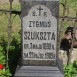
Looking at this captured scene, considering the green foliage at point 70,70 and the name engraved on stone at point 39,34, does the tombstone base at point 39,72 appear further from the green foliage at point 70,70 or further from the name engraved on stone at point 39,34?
the green foliage at point 70,70

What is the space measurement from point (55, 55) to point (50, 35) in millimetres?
320

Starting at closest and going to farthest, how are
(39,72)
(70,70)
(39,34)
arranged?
(39,34), (39,72), (70,70)

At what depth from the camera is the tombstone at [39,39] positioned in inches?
193

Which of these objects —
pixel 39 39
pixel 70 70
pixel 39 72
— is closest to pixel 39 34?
pixel 39 39

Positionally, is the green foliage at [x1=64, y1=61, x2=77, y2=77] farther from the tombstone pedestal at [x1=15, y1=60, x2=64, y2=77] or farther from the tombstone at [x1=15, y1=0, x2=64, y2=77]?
the tombstone pedestal at [x1=15, y1=60, x2=64, y2=77]

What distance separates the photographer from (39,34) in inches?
198

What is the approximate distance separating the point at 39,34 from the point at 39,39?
79mm

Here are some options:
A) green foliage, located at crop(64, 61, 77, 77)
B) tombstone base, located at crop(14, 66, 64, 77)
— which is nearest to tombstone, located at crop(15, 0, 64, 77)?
tombstone base, located at crop(14, 66, 64, 77)

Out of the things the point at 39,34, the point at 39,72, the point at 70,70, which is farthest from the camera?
the point at 70,70

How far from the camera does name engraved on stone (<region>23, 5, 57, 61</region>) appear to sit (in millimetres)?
4922

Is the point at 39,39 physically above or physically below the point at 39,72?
above

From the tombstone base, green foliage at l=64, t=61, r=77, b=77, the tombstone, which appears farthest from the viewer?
green foliage at l=64, t=61, r=77, b=77

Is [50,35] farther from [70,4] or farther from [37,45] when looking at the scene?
[70,4]

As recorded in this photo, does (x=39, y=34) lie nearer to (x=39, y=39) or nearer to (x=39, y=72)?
(x=39, y=39)
